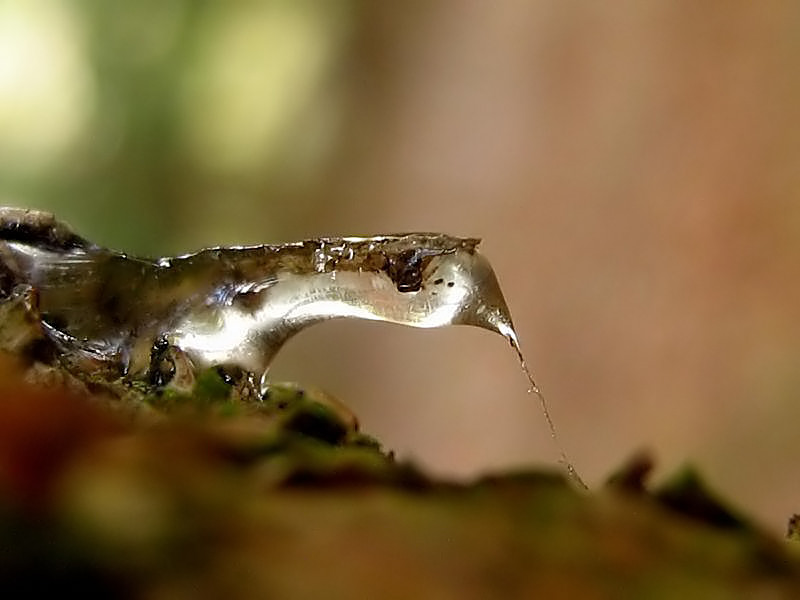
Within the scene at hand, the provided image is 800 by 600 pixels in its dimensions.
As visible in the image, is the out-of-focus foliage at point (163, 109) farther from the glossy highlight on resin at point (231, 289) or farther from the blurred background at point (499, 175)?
the glossy highlight on resin at point (231, 289)

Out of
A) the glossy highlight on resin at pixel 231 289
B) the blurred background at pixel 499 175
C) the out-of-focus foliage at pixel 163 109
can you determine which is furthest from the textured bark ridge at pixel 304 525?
the out-of-focus foliage at pixel 163 109

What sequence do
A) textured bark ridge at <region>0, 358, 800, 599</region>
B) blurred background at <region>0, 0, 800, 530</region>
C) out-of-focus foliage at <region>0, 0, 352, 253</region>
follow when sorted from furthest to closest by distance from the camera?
out-of-focus foliage at <region>0, 0, 352, 253</region>
blurred background at <region>0, 0, 800, 530</region>
textured bark ridge at <region>0, 358, 800, 599</region>

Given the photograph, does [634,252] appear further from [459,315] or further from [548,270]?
[459,315]

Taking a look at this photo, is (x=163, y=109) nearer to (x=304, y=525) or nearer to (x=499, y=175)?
(x=499, y=175)

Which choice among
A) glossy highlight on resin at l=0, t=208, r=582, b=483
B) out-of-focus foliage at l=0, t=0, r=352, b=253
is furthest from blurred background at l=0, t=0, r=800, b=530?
glossy highlight on resin at l=0, t=208, r=582, b=483

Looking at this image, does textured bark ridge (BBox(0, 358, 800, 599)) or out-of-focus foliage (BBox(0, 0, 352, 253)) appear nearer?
textured bark ridge (BBox(0, 358, 800, 599))

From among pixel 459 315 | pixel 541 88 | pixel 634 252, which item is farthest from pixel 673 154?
pixel 459 315

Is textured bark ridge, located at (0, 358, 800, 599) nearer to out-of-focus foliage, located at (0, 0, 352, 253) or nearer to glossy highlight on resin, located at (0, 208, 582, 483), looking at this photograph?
glossy highlight on resin, located at (0, 208, 582, 483)

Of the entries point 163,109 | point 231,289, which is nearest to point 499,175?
point 163,109
